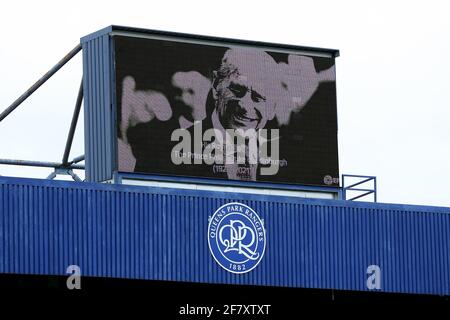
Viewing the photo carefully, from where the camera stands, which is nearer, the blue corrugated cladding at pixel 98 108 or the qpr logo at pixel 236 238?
the qpr logo at pixel 236 238

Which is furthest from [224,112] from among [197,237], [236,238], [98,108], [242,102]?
[197,237]

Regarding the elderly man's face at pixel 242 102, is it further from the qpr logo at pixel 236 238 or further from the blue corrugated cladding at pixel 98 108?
the qpr logo at pixel 236 238

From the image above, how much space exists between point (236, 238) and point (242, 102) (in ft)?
21.2

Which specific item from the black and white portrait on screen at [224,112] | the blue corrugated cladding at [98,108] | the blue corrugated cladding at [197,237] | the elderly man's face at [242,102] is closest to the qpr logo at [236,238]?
the blue corrugated cladding at [197,237]

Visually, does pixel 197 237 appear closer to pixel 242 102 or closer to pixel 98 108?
pixel 98 108

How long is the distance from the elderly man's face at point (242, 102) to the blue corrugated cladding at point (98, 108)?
4.31m

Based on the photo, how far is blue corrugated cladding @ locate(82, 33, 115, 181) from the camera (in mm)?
52375

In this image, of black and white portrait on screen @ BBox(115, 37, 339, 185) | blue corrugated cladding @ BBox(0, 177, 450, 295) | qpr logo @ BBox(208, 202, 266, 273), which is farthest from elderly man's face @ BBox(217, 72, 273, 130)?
qpr logo @ BBox(208, 202, 266, 273)

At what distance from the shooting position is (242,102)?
54.8 metres

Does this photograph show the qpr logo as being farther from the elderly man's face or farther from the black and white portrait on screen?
the elderly man's face

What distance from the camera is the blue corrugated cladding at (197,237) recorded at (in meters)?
47.6
